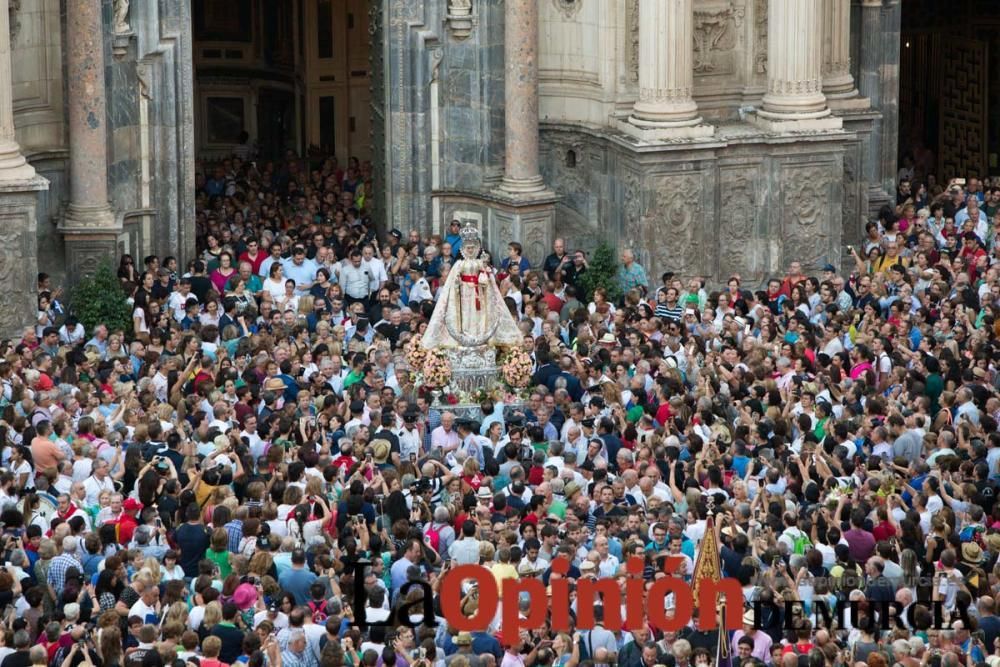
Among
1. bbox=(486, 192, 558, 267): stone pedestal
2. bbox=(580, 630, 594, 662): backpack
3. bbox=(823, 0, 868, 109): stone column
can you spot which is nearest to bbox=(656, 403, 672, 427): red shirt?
bbox=(580, 630, 594, 662): backpack

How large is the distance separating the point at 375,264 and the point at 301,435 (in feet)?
24.2

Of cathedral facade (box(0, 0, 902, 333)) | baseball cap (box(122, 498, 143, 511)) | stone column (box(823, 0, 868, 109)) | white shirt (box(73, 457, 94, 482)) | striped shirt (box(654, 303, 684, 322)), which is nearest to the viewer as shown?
baseball cap (box(122, 498, 143, 511))

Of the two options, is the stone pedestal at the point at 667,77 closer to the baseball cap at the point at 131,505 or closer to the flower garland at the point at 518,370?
the flower garland at the point at 518,370

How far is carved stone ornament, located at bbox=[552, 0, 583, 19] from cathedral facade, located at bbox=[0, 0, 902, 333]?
30 mm

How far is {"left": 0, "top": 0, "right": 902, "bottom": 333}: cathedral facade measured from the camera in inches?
1389

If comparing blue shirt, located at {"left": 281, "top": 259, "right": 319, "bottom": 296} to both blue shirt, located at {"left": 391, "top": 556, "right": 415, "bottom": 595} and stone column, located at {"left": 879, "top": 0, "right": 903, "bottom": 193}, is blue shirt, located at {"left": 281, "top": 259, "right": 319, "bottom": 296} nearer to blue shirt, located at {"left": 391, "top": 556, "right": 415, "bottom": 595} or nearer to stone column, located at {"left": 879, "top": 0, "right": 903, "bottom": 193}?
stone column, located at {"left": 879, "top": 0, "right": 903, "bottom": 193}

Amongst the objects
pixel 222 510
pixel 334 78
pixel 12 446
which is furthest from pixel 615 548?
pixel 334 78

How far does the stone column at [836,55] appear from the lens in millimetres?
38781

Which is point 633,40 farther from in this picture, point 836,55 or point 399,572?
point 399,572

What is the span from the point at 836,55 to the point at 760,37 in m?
1.81

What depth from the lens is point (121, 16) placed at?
1398 inches

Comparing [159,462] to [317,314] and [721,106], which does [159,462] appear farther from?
[721,106]

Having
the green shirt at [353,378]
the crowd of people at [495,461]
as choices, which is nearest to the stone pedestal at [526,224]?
the crowd of people at [495,461]

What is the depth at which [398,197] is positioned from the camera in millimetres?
38031
